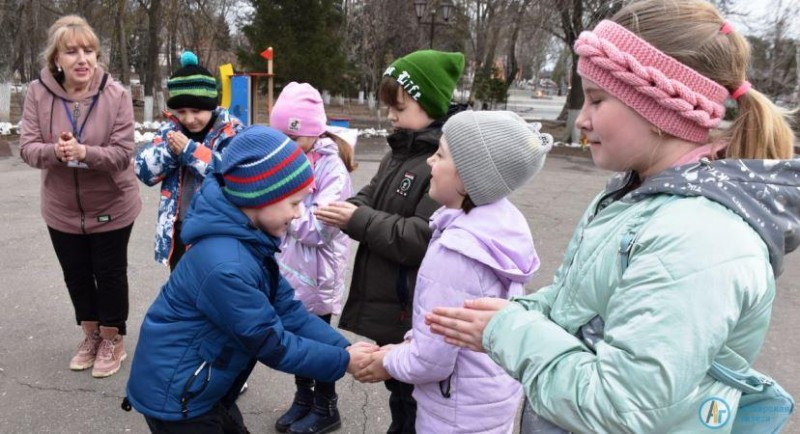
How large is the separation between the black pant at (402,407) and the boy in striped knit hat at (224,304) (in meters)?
0.57

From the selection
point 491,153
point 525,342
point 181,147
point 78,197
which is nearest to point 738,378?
point 525,342

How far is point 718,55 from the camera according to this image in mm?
1150

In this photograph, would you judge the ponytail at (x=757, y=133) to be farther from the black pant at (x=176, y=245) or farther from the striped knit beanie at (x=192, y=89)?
the black pant at (x=176, y=245)

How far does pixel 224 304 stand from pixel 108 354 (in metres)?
2.08

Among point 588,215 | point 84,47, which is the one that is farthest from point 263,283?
point 84,47

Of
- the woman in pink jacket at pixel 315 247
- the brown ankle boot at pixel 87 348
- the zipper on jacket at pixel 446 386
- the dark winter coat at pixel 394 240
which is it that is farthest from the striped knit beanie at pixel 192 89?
the zipper on jacket at pixel 446 386

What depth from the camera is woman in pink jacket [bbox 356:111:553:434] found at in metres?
1.81

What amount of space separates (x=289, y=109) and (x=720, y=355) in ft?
7.07

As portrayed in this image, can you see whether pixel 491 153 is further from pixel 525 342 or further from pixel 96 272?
pixel 96 272

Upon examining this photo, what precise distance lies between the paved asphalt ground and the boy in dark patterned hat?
0.84 m

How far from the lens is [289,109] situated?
2799 mm

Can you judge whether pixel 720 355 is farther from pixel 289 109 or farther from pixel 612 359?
pixel 289 109

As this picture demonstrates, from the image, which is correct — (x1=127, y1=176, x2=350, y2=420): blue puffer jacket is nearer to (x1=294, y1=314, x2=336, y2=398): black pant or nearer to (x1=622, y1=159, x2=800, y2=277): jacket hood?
(x1=294, y1=314, x2=336, y2=398): black pant

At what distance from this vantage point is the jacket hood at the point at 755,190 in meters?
1.06
